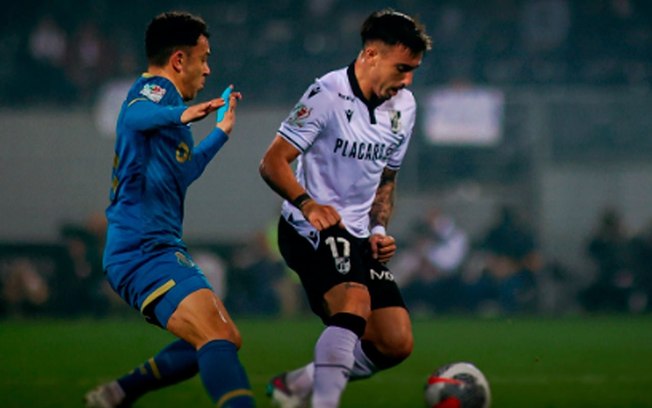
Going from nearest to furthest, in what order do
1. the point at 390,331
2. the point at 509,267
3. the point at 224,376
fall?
the point at 224,376
the point at 390,331
the point at 509,267

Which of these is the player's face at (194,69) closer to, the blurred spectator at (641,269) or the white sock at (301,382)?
the white sock at (301,382)

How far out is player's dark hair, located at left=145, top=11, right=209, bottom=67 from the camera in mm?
6043

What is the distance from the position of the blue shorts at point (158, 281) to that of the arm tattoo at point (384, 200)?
1.37m

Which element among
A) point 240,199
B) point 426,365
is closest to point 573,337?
point 426,365

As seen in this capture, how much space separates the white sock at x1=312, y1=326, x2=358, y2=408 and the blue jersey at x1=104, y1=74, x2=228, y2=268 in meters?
0.90

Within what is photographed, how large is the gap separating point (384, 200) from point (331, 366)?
154cm

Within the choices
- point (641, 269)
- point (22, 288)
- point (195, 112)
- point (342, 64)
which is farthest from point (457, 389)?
point (342, 64)

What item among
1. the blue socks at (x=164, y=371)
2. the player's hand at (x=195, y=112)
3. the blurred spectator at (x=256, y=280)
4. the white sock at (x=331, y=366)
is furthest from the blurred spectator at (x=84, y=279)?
the player's hand at (x=195, y=112)

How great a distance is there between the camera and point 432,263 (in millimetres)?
19266

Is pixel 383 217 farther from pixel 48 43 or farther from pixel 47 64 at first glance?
pixel 48 43

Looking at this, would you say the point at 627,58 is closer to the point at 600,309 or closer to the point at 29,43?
the point at 600,309

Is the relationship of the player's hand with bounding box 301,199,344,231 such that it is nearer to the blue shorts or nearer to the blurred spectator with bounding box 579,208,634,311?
the blue shorts

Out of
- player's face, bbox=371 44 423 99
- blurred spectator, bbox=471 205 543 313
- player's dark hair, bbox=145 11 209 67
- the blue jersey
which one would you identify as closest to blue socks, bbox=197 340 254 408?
the blue jersey

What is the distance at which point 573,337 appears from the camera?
47.2ft
